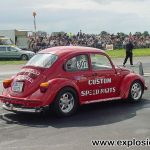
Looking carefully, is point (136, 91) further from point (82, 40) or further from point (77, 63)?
point (82, 40)

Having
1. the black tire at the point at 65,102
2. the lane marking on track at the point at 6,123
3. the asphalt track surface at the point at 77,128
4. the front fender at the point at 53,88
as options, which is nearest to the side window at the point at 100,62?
the asphalt track surface at the point at 77,128

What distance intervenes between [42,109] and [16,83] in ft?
3.34

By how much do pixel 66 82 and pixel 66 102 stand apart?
460 millimetres

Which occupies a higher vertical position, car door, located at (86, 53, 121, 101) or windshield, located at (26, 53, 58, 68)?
windshield, located at (26, 53, 58, 68)

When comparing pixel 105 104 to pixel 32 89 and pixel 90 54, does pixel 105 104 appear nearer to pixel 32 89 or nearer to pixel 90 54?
pixel 90 54

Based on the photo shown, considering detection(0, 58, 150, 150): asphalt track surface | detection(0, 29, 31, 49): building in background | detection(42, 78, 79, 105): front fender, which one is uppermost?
detection(0, 29, 31, 49): building in background

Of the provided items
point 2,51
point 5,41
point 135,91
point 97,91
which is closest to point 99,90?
point 97,91

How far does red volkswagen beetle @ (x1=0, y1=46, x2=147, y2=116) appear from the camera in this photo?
10.3 metres

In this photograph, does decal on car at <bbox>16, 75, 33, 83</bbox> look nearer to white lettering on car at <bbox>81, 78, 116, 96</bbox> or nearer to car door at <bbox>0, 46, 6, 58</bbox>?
white lettering on car at <bbox>81, 78, 116, 96</bbox>

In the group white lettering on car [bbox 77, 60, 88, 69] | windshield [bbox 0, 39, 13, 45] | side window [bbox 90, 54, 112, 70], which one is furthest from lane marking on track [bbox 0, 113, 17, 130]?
windshield [bbox 0, 39, 13, 45]

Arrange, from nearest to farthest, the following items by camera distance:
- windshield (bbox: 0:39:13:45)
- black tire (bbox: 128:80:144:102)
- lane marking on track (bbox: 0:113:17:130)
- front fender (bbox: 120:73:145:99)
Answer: lane marking on track (bbox: 0:113:17:130)
front fender (bbox: 120:73:145:99)
black tire (bbox: 128:80:144:102)
windshield (bbox: 0:39:13:45)

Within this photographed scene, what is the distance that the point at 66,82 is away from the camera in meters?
10.5

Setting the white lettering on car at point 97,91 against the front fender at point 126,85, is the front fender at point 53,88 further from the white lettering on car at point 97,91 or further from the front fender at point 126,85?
the front fender at point 126,85

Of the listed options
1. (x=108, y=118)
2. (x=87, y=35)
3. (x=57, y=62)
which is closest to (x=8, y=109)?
(x=57, y=62)
